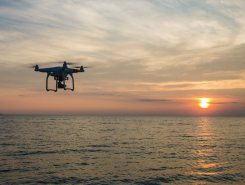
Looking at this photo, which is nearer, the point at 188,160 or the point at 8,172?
the point at 8,172

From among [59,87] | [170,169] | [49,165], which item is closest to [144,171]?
[170,169]

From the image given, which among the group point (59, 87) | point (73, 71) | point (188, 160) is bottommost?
point (188, 160)

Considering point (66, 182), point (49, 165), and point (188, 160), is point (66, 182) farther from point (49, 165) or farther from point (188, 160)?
point (188, 160)

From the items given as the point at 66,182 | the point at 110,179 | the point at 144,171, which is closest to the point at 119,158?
the point at 144,171

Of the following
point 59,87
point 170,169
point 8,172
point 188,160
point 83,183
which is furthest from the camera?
point 59,87

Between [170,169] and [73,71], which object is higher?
[73,71]

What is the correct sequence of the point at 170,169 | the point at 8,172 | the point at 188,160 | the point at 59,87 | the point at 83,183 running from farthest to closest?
the point at 59,87, the point at 188,160, the point at 170,169, the point at 8,172, the point at 83,183

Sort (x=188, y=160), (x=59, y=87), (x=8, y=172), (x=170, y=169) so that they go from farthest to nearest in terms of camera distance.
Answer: (x=59, y=87)
(x=188, y=160)
(x=170, y=169)
(x=8, y=172)

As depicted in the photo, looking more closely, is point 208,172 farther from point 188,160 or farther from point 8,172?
point 8,172

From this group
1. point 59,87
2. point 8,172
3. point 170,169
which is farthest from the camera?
point 59,87
